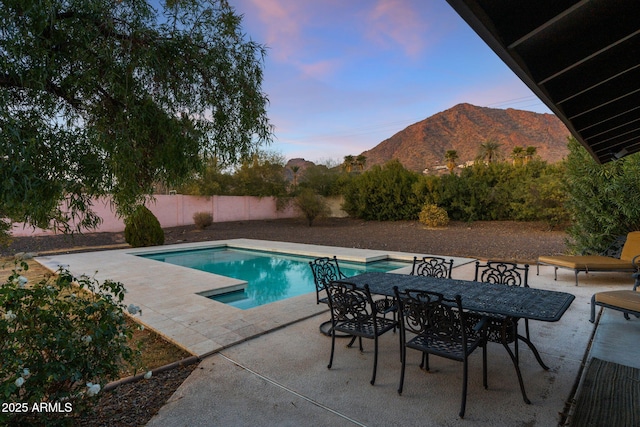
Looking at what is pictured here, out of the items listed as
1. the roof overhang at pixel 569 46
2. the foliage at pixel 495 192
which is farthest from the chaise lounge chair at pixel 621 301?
the foliage at pixel 495 192

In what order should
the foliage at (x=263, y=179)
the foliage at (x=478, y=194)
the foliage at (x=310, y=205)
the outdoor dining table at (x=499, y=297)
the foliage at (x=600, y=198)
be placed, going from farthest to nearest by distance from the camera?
the foliage at (x=263, y=179) < the foliage at (x=310, y=205) < the foliage at (x=478, y=194) < the foliage at (x=600, y=198) < the outdoor dining table at (x=499, y=297)

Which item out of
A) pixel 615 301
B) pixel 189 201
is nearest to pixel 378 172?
pixel 189 201

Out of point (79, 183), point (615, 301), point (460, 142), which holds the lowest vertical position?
point (615, 301)

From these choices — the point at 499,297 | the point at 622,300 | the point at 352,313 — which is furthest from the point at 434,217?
the point at 352,313

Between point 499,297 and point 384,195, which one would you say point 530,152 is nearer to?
point 384,195

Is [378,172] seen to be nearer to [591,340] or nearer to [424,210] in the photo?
[424,210]

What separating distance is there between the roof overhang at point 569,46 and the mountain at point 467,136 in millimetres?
41830

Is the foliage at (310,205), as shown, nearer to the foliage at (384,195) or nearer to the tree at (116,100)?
the foliage at (384,195)

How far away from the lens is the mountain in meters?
44.8

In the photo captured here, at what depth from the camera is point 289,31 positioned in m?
7.66

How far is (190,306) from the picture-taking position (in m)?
4.43

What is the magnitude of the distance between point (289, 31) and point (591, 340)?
7.71 metres

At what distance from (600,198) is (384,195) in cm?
1294

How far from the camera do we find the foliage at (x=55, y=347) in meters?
1.57
